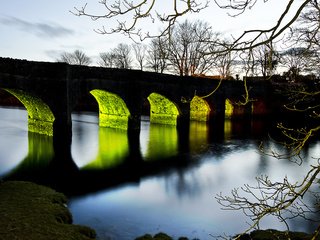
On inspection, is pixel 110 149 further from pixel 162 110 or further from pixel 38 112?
pixel 162 110

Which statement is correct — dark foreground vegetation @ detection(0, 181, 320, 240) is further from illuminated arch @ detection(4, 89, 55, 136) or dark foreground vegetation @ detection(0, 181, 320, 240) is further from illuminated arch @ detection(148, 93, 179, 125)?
illuminated arch @ detection(148, 93, 179, 125)

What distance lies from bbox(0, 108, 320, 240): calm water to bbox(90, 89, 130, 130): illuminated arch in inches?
37.5

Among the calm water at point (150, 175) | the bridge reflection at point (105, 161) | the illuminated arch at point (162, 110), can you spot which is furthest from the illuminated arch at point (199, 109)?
the bridge reflection at point (105, 161)

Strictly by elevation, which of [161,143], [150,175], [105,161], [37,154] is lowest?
[150,175]

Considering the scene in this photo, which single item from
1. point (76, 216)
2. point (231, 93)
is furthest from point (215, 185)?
point (231, 93)

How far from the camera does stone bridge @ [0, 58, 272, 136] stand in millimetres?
16219

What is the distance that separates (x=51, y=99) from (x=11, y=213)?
11328mm

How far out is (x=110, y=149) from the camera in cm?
1638

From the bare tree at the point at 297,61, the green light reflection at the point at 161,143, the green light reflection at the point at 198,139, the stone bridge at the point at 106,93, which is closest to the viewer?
the bare tree at the point at 297,61

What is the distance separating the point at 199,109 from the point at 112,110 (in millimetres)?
10646

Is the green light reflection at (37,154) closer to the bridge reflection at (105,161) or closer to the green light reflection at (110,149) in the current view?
the bridge reflection at (105,161)

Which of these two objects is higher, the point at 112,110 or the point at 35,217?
the point at 112,110

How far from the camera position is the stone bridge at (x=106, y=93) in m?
16.2

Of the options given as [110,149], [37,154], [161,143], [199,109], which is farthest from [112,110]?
[199,109]
